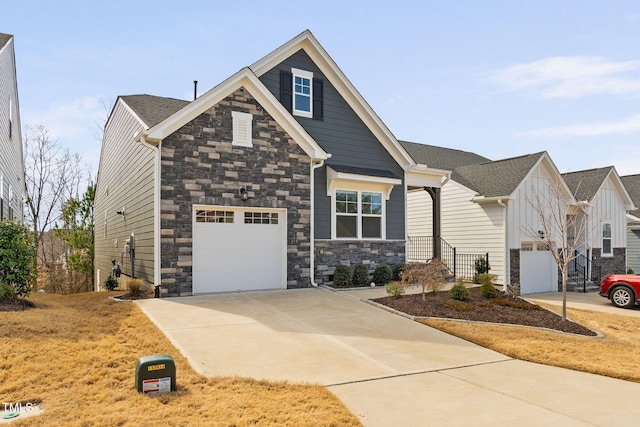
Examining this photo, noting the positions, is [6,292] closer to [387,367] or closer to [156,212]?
[156,212]

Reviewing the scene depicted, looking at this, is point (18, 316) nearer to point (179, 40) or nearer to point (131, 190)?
point (131, 190)

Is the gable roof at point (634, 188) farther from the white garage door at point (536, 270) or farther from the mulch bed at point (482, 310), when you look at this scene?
the mulch bed at point (482, 310)

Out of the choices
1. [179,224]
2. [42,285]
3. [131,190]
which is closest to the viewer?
[179,224]

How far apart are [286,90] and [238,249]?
17.8 ft

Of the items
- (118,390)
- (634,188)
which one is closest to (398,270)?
(118,390)

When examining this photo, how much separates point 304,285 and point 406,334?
4.92m

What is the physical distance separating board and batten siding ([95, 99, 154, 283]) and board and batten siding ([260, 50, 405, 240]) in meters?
4.66

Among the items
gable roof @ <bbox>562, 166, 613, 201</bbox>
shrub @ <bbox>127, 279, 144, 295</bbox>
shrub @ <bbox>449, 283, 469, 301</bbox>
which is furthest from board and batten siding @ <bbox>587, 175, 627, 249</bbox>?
shrub @ <bbox>127, 279, 144, 295</bbox>

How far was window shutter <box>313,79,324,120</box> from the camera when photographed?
1469 cm

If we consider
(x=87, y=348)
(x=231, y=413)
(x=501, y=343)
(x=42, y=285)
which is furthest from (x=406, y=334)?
(x=42, y=285)

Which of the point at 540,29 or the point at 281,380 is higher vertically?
the point at 540,29

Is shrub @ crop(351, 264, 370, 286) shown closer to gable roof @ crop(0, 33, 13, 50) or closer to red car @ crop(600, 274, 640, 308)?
red car @ crop(600, 274, 640, 308)

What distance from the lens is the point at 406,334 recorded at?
28.1ft

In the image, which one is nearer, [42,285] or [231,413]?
[231,413]
